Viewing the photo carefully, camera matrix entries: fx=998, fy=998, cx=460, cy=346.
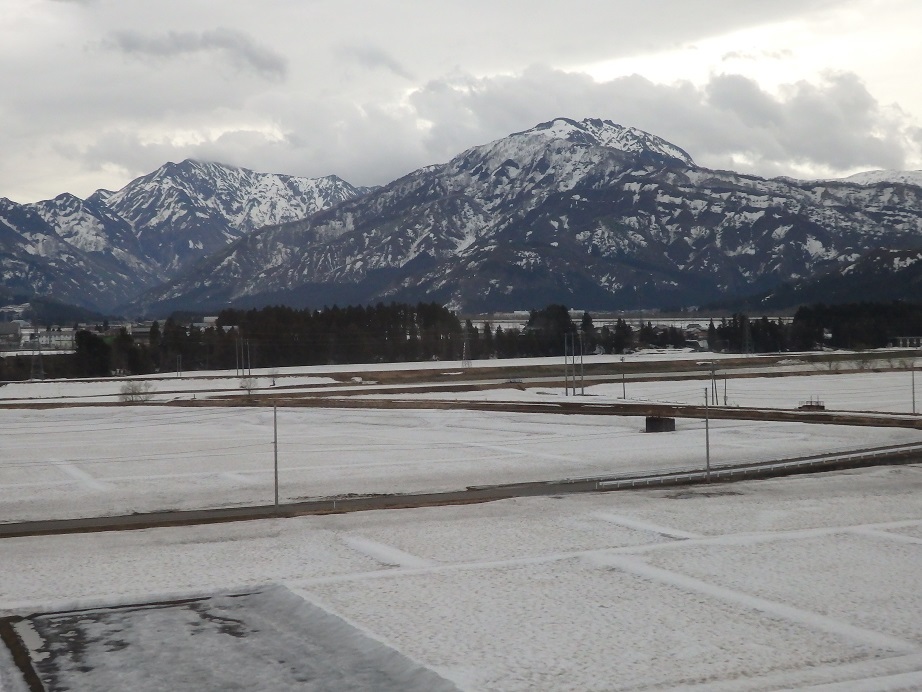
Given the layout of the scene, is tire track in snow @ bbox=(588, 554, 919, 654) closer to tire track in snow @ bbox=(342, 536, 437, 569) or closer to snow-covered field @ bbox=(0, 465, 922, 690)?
snow-covered field @ bbox=(0, 465, 922, 690)

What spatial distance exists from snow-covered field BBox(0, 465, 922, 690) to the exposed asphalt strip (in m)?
1.29

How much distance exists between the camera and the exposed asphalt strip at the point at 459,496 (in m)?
27.5

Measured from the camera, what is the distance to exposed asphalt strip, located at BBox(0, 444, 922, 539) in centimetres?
2753

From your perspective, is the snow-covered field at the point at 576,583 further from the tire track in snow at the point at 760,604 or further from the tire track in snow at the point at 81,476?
the tire track in snow at the point at 81,476

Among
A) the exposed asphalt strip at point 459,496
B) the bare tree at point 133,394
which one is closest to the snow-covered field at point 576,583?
the exposed asphalt strip at point 459,496

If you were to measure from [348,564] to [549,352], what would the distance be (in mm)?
137519

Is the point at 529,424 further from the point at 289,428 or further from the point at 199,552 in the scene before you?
the point at 199,552

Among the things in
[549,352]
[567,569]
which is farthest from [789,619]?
[549,352]

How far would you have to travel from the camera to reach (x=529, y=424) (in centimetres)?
5731

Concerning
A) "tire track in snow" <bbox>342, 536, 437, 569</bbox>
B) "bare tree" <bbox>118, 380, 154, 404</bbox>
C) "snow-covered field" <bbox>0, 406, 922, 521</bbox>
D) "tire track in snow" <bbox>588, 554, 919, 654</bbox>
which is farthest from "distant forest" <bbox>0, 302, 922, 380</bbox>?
"tire track in snow" <bbox>588, 554, 919, 654</bbox>

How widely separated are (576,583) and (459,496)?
11.7m

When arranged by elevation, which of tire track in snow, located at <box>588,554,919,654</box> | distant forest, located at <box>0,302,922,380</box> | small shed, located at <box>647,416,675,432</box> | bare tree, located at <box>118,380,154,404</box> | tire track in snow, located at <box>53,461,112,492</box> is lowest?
tire track in snow, located at <box>588,554,919,654</box>

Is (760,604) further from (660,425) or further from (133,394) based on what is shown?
(133,394)

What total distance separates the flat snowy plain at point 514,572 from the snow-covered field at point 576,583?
63 millimetres
